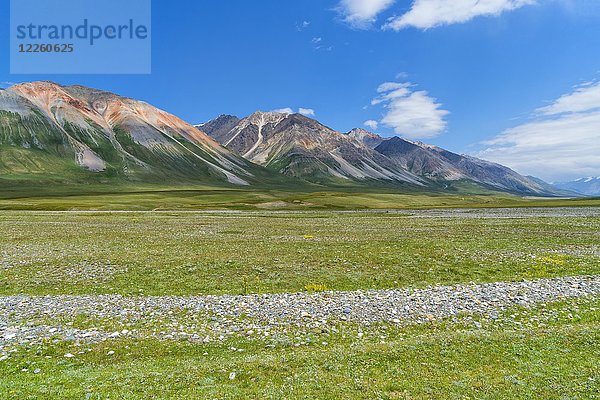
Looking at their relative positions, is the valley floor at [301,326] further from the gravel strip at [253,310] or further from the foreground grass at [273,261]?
the foreground grass at [273,261]

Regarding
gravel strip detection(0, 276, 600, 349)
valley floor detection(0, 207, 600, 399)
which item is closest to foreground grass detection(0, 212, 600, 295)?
valley floor detection(0, 207, 600, 399)

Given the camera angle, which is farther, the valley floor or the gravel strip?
the gravel strip

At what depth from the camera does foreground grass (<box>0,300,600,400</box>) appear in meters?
11.0

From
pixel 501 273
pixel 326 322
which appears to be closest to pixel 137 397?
pixel 326 322

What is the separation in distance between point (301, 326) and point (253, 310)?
3451 mm

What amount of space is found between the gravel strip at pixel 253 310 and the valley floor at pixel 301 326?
0.36 ft

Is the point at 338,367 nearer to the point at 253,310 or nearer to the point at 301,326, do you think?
the point at 301,326

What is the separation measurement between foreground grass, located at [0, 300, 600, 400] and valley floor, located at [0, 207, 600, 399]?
0.06 m

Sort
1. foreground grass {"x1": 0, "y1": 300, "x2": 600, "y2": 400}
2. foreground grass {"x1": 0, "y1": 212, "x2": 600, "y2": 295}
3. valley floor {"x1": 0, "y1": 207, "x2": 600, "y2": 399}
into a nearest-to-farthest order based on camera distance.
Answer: foreground grass {"x1": 0, "y1": 300, "x2": 600, "y2": 400} → valley floor {"x1": 0, "y1": 207, "x2": 600, "y2": 399} → foreground grass {"x1": 0, "y1": 212, "x2": 600, "y2": 295}

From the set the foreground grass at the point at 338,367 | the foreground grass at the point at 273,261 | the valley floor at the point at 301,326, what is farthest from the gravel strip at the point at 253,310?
the foreground grass at the point at 273,261

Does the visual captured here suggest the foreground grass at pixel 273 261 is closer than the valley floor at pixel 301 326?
No

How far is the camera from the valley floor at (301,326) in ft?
37.9

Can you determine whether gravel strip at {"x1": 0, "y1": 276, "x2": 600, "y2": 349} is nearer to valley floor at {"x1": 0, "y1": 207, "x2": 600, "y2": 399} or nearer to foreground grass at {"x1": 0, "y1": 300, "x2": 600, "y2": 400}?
valley floor at {"x1": 0, "y1": 207, "x2": 600, "y2": 399}

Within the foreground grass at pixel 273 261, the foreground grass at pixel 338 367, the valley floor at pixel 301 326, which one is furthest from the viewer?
the foreground grass at pixel 273 261
